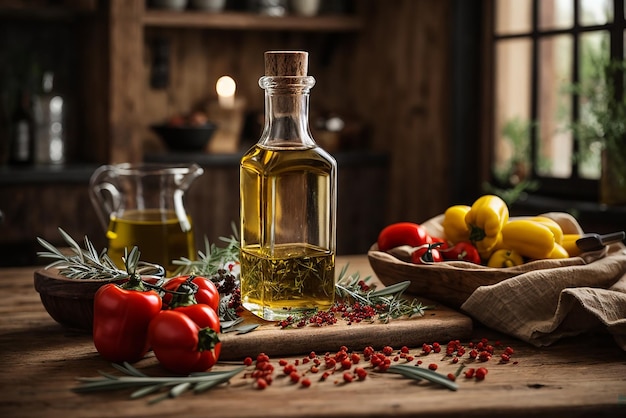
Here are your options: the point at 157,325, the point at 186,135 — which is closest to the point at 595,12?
the point at 186,135

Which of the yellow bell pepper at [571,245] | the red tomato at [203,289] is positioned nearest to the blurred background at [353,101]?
the yellow bell pepper at [571,245]

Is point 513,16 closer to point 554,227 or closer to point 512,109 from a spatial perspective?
point 512,109

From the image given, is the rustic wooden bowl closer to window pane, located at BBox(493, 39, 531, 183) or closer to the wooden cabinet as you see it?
window pane, located at BBox(493, 39, 531, 183)

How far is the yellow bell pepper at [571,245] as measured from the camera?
1.57 metres

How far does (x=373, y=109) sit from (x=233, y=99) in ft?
2.17

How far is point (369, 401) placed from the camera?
1051mm

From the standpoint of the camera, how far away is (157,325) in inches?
45.1

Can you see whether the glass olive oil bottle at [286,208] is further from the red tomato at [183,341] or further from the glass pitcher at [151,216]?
the glass pitcher at [151,216]

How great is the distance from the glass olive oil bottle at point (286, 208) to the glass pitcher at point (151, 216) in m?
0.29

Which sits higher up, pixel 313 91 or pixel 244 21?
pixel 244 21

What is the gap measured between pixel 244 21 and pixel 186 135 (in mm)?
561

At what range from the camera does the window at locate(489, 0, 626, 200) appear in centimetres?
285

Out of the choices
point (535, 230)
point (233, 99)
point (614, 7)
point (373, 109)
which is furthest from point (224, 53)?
point (535, 230)

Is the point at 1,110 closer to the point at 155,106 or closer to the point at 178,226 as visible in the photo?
the point at 155,106
